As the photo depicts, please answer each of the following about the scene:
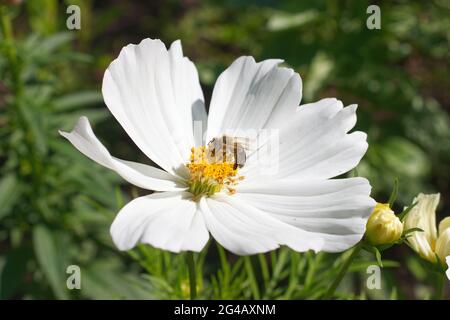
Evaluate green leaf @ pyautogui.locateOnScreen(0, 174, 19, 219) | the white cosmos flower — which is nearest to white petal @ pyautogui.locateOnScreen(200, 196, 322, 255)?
the white cosmos flower

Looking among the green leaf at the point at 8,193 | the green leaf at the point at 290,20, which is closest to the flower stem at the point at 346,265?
the green leaf at the point at 8,193

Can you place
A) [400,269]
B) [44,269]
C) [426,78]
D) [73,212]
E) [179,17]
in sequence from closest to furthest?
[44,269] < [73,212] < [400,269] < [426,78] < [179,17]

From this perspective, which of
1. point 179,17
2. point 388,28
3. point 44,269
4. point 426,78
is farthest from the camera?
point 179,17

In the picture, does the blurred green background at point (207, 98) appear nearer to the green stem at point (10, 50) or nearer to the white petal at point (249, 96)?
the green stem at point (10, 50)

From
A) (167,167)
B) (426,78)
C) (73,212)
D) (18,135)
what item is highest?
(426,78)

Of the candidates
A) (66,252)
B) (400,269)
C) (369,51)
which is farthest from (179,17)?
(66,252)

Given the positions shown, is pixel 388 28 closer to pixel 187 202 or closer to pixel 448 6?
pixel 448 6

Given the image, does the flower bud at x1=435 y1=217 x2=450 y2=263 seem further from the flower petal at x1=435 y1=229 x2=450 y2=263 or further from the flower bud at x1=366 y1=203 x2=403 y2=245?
the flower bud at x1=366 y1=203 x2=403 y2=245
